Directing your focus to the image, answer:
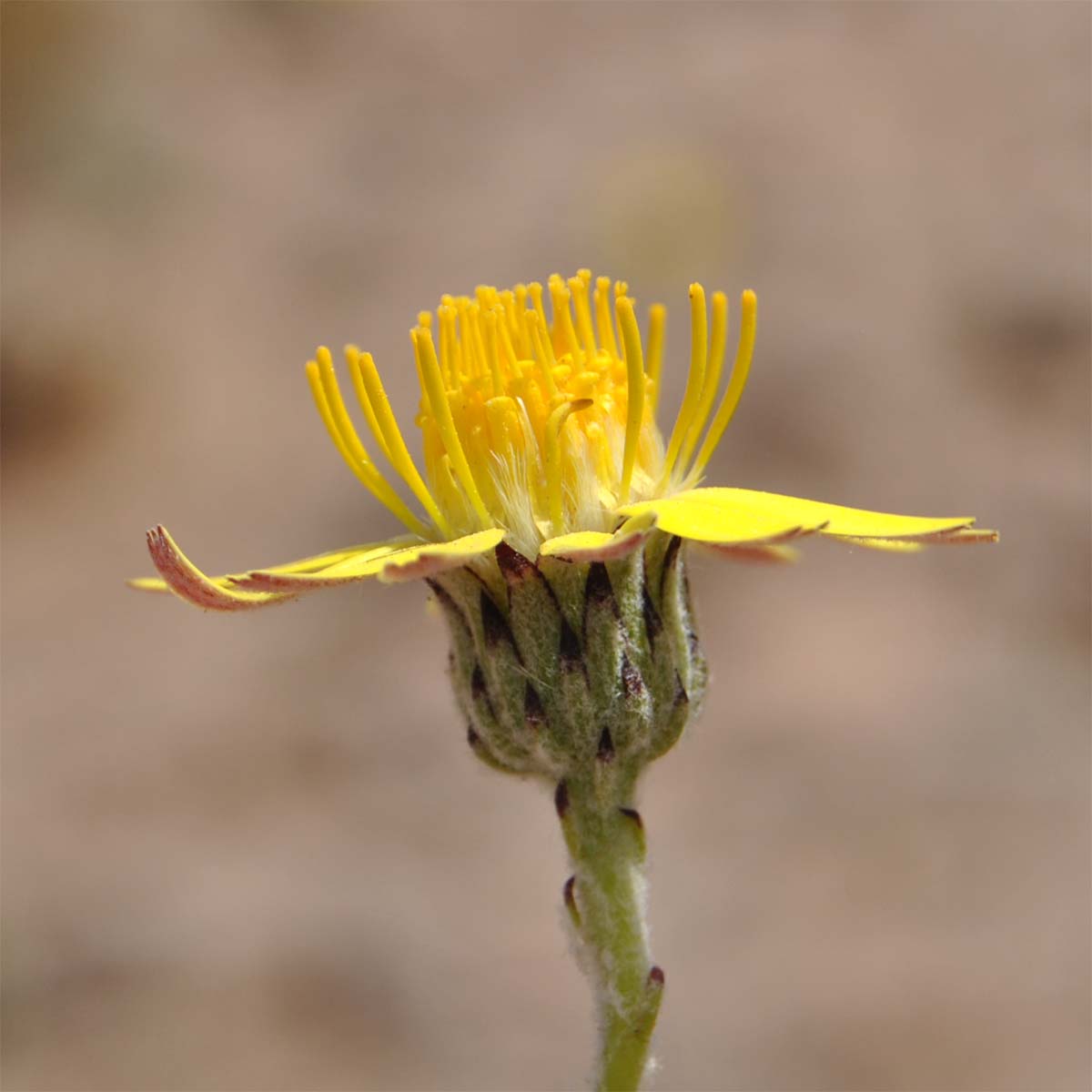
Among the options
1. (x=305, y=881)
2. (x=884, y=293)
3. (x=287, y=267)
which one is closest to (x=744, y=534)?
(x=305, y=881)

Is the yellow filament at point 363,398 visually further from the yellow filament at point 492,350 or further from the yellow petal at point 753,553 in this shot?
the yellow petal at point 753,553

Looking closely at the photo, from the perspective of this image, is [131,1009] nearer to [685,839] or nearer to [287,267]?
[685,839]

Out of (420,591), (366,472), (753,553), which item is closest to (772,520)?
(753,553)

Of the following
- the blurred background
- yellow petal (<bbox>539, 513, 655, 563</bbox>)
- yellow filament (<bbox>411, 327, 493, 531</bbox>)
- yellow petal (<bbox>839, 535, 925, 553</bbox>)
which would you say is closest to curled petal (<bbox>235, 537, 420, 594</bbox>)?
yellow filament (<bbox>411, 327, 493, 531</bbox>)

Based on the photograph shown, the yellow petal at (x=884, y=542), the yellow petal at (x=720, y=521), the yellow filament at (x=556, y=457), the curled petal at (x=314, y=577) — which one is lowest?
the yellow petal at (x=884, y=542)

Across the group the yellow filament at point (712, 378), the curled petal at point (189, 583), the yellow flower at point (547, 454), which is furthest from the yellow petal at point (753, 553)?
the curled petal at point (189, 583)

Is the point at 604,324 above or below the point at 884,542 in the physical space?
above

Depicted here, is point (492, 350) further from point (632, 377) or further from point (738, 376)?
point (738, 376)
